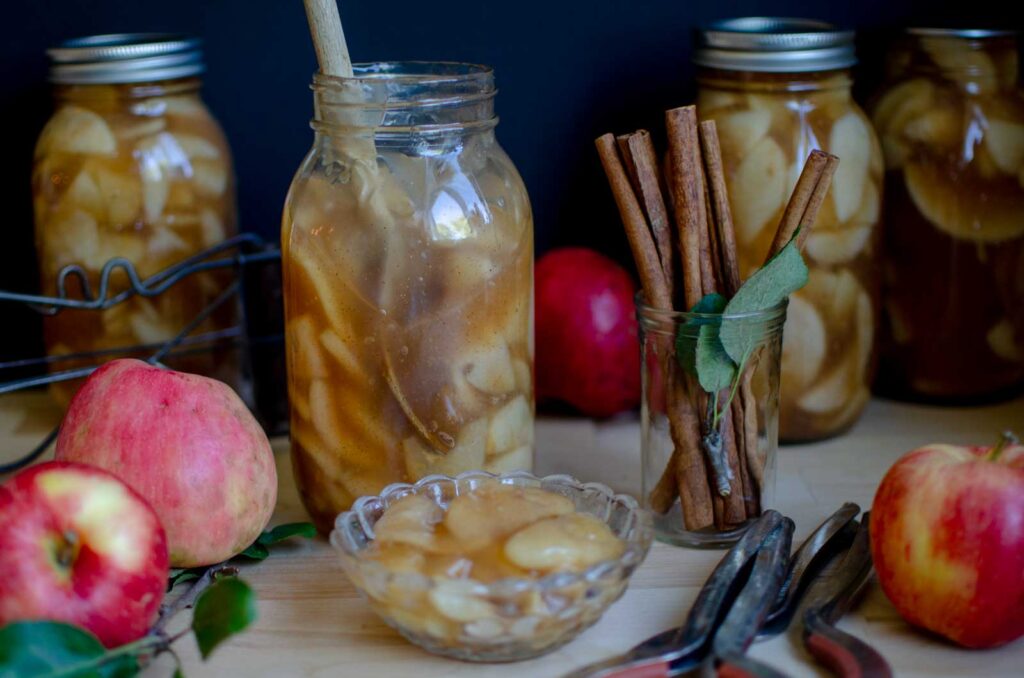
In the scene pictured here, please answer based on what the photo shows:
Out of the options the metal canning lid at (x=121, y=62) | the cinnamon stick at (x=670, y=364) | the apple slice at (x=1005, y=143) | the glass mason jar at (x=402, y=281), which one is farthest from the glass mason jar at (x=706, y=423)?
the metal canning lid at (x=121, y=62)

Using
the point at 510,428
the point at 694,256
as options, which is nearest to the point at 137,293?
the point at 510,428

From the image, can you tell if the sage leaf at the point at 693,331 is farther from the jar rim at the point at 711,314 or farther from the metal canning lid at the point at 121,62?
the metal canning lid at the point at 121,62

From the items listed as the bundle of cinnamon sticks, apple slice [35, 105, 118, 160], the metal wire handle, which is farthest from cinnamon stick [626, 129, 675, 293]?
apple slice [35, 105, 118, 160]

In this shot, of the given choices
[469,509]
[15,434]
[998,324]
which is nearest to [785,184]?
[998,324]

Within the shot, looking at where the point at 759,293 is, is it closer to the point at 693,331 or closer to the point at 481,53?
the point at 693,331

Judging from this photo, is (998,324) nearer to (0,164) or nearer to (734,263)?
(734,263)
